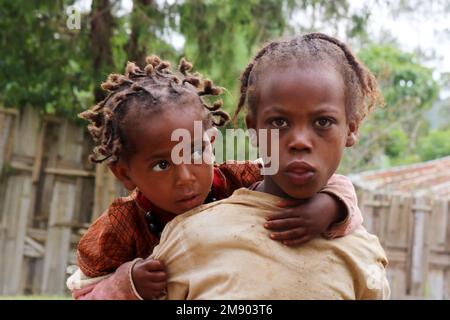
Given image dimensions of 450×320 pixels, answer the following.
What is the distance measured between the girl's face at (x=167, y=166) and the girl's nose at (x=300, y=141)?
1.06 ft

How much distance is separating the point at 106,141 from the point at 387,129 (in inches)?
538

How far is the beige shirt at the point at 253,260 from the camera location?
5.56 ft

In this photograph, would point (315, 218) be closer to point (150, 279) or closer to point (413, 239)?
point (150, 279)

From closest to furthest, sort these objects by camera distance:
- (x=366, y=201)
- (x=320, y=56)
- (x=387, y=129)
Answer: (x=320, y=56) < (x=366, y=201) < (x=387, y=129)

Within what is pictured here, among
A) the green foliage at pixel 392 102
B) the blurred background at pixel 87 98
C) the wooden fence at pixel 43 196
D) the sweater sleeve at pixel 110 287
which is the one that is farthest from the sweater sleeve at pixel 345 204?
the green foliage at pixel 392 102

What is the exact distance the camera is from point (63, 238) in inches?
352

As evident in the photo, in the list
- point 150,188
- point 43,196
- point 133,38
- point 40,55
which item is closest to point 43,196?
point 43,196

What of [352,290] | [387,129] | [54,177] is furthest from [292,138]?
[387,129]

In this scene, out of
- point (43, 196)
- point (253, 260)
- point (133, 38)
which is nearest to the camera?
point (253, 260)

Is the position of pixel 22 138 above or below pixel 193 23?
below

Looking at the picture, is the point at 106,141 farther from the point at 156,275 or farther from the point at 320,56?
the point at 320,56

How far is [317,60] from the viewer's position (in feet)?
5.95

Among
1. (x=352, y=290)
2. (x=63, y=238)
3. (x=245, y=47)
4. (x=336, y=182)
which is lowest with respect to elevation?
(x=352, y=290)

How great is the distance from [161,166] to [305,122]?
43cm
